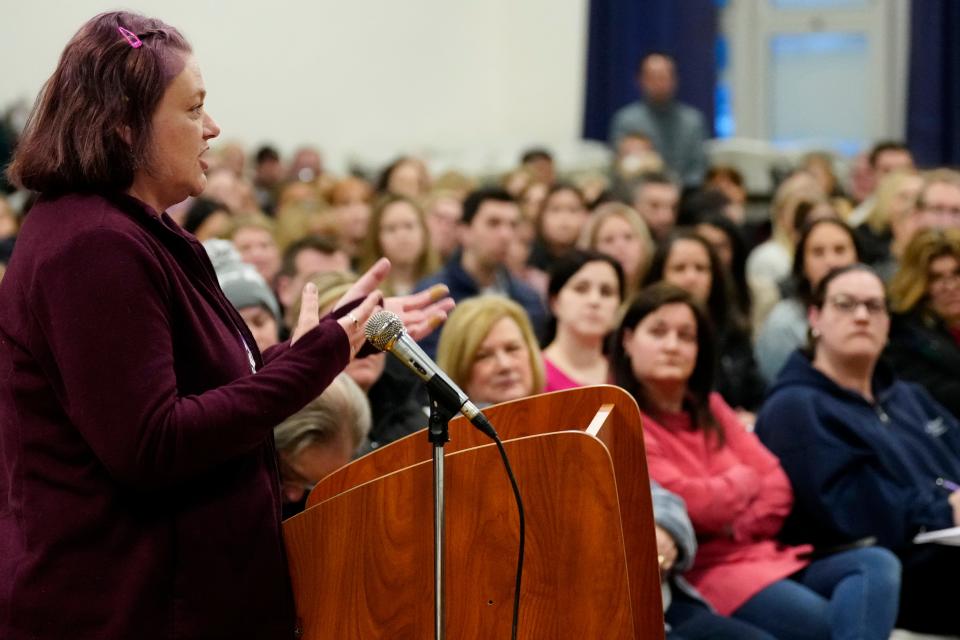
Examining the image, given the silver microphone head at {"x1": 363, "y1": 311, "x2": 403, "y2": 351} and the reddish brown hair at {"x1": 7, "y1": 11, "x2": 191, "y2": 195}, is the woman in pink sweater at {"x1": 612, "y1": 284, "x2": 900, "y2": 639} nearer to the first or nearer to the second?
the silver microphone head at {"x1": 363, "y1": 311, "x2": 403, "y2": 351}

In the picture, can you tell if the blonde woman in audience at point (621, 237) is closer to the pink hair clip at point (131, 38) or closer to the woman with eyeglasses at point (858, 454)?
the woman with eyeglasses at point (858, 454)

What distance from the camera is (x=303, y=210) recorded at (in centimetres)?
623

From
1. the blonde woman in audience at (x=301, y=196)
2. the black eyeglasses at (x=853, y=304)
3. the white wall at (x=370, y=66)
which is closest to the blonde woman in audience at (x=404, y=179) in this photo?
the blonde woman in audience at (x=301, y=196)

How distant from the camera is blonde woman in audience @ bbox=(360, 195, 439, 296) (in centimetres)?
559

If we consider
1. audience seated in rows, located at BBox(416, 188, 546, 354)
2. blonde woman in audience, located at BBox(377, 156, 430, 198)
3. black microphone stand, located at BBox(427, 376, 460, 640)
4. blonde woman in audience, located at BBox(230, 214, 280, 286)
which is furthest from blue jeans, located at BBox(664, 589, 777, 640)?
blonde woman in audience, located at BBox(377, 156, 430, 198)

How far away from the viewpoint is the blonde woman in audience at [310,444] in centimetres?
239

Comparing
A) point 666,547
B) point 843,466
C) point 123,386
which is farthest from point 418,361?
point 843,466

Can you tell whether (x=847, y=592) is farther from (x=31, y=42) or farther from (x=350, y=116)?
(x=350, y=116)

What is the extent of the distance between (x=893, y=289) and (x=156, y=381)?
11.4ft

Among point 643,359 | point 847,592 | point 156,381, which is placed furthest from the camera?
point 643,359

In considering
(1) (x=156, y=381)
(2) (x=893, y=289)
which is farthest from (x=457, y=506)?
(2) (x=893, y=289)

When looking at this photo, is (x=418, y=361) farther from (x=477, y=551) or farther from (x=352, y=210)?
(x=352, y=210)

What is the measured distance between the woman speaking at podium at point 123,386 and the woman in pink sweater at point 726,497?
1722 millimetres

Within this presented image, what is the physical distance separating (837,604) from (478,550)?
5.52ft
